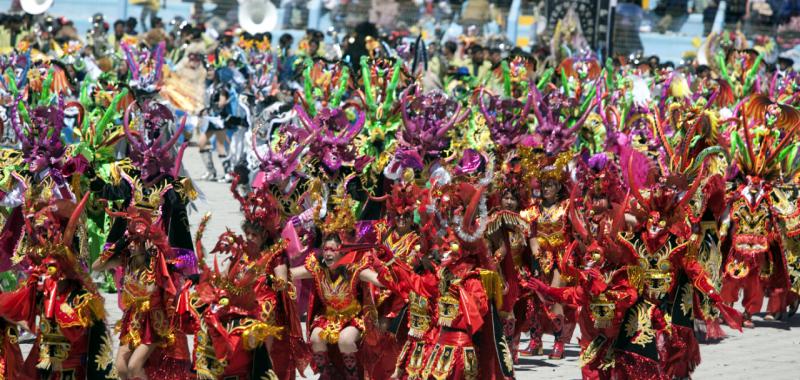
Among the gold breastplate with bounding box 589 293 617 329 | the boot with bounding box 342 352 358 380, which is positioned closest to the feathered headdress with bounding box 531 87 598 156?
the gold breastplate with bounding box 589 293 617 329

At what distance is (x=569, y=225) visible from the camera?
37.6 feet

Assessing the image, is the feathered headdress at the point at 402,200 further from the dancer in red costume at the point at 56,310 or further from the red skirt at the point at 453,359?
the dancer in red costume at the point at 56,310

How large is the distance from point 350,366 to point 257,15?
851 inches

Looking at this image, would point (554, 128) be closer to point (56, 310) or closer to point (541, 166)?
point (541, 166)

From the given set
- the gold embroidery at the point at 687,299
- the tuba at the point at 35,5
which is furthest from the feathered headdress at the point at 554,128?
the tuba at the point at 35,5

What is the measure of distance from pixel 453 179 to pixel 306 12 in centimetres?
2240

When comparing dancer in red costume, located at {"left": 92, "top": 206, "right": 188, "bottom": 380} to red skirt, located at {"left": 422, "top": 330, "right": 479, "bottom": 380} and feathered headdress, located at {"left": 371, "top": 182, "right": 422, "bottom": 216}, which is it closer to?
red skirt, located at {"left": 422, "top": 330, "right": 479, "bottom": 380}

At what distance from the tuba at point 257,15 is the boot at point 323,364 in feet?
69.1

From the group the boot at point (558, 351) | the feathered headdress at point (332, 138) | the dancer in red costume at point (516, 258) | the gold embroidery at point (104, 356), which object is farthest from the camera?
the feathered headdress at point (332, 138)

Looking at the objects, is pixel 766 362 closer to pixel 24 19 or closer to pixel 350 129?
pixel 350 129

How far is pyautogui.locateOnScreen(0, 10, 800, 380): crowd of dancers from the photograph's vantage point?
843 centimetres

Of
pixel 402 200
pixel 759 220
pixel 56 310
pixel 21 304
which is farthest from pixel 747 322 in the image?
pixel 21 304

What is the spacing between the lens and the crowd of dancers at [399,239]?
8430 mm

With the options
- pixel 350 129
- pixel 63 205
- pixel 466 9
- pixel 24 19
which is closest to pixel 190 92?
pixel 24 19
